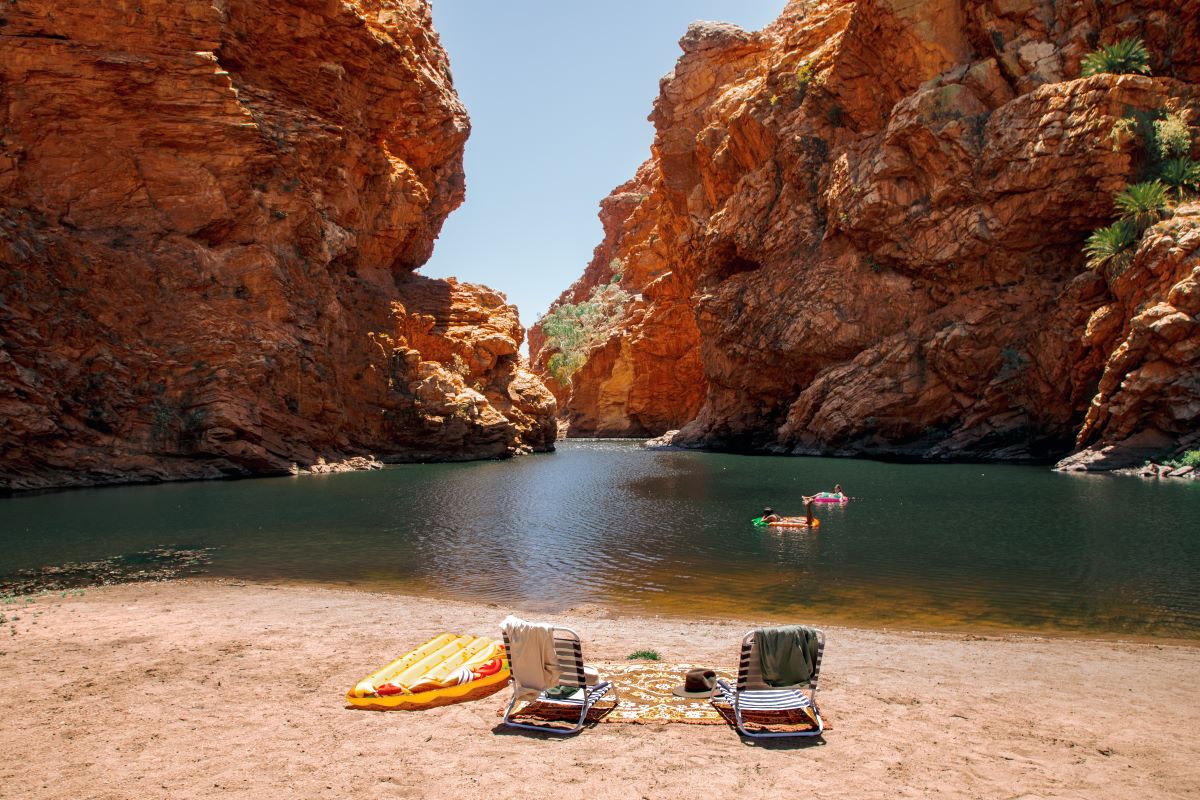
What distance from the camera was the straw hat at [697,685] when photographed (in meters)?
7.63

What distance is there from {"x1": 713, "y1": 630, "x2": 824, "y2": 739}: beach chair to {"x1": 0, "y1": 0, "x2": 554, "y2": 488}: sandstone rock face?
122 ft

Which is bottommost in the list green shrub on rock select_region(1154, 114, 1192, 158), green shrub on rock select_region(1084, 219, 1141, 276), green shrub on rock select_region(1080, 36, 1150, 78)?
green shrub on rock select_region(1084, 219, 1141, 276)

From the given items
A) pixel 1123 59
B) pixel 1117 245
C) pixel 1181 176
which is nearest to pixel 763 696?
pixel 1117 245

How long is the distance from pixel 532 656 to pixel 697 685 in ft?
6.01

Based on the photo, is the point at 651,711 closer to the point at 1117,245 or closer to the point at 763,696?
the point at 763,696

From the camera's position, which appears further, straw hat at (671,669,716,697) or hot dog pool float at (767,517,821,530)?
hot dog pool float at (767,517,821,530)

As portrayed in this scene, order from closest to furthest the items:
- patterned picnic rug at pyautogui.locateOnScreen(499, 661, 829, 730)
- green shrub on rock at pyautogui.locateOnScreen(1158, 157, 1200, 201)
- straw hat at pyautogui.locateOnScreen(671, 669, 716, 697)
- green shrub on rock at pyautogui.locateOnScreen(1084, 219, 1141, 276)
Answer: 1. patterned picnic rug at pyautogui.locateOnScreen(499, 661, 829, 730)
2. straw hat at pyautogui.locateOnScreen(671, 669, 716, 697)
3. green shrub on rock at pyautogui.locateOnScreen(1158, 157, 1200, 201)
4. green shrub on rock at pyautogui.locateOnScreen(1084, 219, 1141, 276)

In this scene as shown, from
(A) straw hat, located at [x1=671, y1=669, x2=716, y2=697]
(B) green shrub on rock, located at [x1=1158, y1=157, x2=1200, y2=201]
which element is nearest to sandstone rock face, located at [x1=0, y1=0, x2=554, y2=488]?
(A) straw hat, located at [x1=671, y1=669, x2=716, y2=697]

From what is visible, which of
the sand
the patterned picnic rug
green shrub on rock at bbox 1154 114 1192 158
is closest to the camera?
the sand

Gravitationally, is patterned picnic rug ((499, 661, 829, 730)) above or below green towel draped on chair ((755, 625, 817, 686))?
below

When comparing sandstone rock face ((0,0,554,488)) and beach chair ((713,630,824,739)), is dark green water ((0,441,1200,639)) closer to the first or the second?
beach chair ((713,630,824,739))

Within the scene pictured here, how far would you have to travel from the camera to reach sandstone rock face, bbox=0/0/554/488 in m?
37.6

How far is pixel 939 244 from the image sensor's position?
47.8 metres

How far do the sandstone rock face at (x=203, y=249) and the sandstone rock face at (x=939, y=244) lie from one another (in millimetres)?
24954
